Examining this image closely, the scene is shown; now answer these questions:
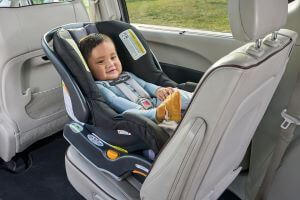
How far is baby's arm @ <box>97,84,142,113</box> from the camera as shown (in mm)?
1665

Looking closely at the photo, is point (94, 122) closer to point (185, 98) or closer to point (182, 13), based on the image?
point (185, 98)

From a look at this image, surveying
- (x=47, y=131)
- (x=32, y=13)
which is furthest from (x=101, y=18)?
(x=47, y=131)

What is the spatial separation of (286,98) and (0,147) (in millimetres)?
1759

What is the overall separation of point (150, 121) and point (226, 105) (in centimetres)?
48

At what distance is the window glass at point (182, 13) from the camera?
7.05 feet

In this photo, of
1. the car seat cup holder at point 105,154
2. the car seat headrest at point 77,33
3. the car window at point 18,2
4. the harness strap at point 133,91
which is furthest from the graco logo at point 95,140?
the car window at point 18,2

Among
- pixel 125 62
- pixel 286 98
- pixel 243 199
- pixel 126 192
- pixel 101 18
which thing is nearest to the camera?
pixel 126 192

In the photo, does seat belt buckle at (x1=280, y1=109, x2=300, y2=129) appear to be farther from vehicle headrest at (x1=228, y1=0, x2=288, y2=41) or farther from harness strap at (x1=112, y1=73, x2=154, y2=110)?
harness strap at (x1=112, y1=73, x2=154, y2=110)

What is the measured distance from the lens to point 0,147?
209 centimetres

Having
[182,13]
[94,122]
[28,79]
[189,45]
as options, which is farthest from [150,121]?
[182,13]

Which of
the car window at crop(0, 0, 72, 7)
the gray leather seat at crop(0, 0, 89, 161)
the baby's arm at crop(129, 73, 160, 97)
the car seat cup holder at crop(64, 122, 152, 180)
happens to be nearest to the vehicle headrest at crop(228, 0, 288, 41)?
the car seat cup holder at crop(64, 122, 152, 180)

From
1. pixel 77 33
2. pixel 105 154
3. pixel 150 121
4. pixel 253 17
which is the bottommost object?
pixel 105 154

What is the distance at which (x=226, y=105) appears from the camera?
3.06 ft

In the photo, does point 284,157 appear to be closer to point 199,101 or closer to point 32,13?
point 199,101
